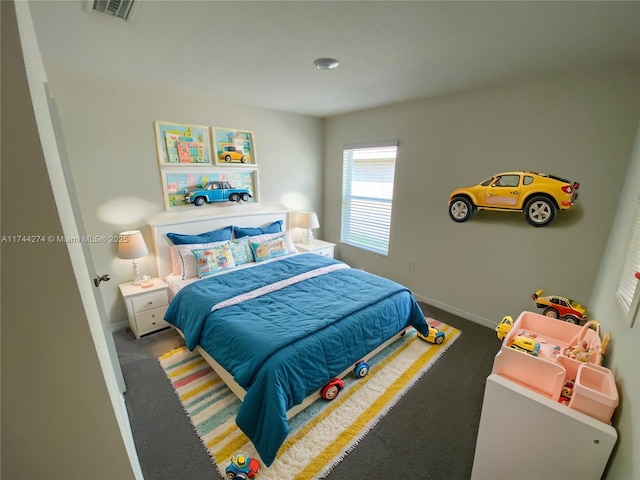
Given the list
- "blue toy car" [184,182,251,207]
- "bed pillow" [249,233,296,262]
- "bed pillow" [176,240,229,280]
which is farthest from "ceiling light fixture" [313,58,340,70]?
"bed pillow" [176,240,229,280]

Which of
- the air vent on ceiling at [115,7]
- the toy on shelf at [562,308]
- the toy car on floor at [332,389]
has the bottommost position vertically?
the toy car on floor at [332,389]

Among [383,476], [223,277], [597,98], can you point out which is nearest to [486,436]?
[383,476]

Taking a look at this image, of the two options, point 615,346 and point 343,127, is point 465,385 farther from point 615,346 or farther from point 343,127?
point 343,127

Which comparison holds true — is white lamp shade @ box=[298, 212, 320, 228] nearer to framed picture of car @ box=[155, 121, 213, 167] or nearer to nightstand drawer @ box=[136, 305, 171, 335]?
framed picture of car @ box=[155, 121, 213, 167]

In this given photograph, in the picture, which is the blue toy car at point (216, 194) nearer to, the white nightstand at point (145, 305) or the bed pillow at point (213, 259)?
the bed pillow at point (213, 259)

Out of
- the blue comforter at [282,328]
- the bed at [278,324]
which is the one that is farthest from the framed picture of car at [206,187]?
the blue comforter at [282,328]

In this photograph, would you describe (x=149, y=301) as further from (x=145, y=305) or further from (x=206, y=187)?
(x=206, y=187)

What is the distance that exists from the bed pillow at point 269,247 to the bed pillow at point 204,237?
293 mm

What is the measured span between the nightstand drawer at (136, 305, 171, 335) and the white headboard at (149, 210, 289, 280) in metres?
0.38

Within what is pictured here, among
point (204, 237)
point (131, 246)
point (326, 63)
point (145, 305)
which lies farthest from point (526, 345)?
point (131, 246)

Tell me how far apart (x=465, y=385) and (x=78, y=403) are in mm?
2350

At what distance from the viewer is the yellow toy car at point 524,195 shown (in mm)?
2102

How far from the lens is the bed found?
60.4 inches

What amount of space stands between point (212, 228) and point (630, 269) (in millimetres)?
3395
